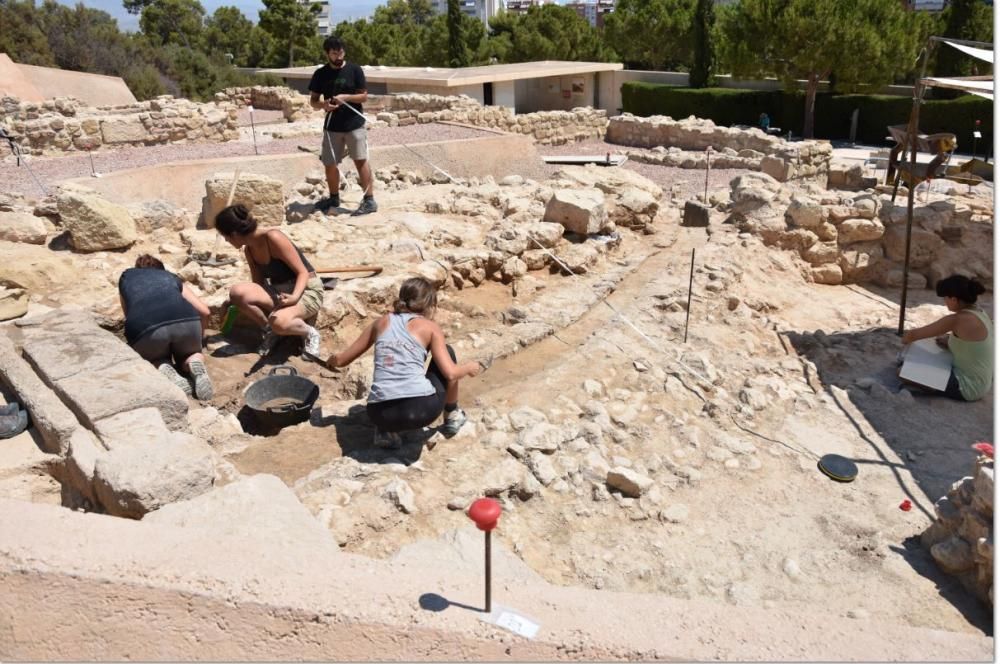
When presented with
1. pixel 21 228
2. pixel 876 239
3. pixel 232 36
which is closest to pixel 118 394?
pixel 21 228

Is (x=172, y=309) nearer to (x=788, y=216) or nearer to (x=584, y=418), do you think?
(x=584, y=418)

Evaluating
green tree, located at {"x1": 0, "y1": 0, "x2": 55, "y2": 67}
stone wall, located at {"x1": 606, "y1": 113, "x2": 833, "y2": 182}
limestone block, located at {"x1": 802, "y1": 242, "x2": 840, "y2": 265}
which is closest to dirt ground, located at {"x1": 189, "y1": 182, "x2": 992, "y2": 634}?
limestone block, located at {"x1": 802, "y1": 242, "x2": 840, "y2": 265}

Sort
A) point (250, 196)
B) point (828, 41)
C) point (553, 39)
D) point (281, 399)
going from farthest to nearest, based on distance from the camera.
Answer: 1. point (553, 39)
2. point (828, 41)
3. point (250, 196)
4. point (281, 399)

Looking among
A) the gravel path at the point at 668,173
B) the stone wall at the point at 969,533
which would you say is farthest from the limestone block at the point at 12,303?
the gravel path at the point at 668,173

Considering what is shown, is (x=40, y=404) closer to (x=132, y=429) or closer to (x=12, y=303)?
(x=132, y=429)

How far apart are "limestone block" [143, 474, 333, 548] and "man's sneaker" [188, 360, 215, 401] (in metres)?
1.82

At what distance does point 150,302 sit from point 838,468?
14.8 feet

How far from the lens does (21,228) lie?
271 inches

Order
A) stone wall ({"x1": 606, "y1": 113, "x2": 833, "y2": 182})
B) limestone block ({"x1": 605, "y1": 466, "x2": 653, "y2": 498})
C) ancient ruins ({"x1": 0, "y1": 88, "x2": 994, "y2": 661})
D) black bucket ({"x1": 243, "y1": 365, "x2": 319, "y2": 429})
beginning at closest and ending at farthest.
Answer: ancient ruins ({"x1": 0, "y1": 88, "x2": 994, "y2": 661}) < limestone block ({"x1": 605, "y1": 466, "x2": 653, "y2": 498}) < black bucket ({"x1": 243, "y1": 365, "x2": 319, "y2": 429}) < stone wall ({"x1": 606, "y1": 113, "x2": 833, "y2": 182})

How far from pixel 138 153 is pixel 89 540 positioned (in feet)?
37.6

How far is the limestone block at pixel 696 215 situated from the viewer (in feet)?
33.0

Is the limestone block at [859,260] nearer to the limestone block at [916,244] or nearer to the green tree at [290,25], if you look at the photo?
the limestone block at [916,244]

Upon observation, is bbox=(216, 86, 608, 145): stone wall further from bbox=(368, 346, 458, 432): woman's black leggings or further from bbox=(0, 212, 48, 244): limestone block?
bbox=(368, 346, 458, 432): woman's black leggings

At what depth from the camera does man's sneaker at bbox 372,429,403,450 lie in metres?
4.21
